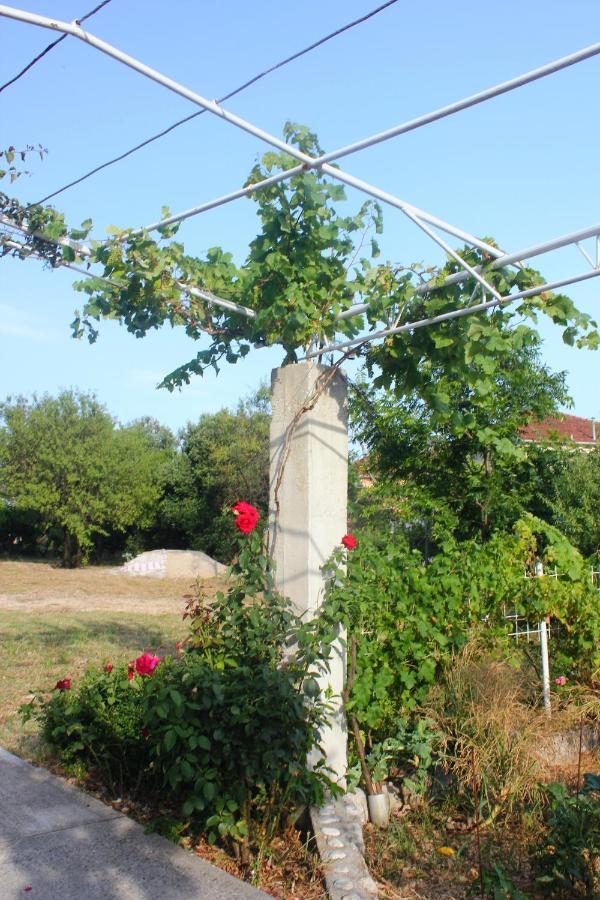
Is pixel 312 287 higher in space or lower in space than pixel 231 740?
higher

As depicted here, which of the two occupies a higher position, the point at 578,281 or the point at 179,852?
the point at 578,281

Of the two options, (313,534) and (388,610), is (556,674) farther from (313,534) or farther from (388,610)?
(313,534)

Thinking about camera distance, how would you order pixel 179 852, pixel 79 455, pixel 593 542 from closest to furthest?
pixel 179 852
pixel 593 542
pixel 79 455

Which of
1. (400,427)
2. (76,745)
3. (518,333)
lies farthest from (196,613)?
(400,427)

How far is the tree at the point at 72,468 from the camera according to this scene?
2512 centimetres

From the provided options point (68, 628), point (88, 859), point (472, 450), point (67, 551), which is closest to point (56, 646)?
point (68, 628)

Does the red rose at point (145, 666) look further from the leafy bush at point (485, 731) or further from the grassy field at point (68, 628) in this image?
the leafy bush at point (485, 731)

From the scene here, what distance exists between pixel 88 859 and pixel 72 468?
22.5 meters

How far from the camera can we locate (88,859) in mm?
3545

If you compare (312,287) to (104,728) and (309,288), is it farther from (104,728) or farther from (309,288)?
(104,728)

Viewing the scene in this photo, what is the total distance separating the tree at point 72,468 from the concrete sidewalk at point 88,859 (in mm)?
21474

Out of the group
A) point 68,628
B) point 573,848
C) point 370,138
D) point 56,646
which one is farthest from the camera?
point 68,628

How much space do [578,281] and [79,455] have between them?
2266 cm

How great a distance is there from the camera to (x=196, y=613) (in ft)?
14.0
